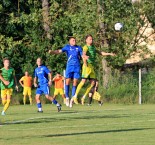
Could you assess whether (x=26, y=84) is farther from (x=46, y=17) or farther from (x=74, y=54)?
(x=74, y=54)

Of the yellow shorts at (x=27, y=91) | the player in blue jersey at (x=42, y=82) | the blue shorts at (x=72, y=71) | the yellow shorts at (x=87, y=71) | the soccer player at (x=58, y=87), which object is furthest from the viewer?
the yellow shorts at (x=27, y=91)

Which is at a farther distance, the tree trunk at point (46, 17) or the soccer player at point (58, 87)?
the tree trunk at point (46, 17)

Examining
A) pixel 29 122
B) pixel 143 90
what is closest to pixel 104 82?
pixel 143 90

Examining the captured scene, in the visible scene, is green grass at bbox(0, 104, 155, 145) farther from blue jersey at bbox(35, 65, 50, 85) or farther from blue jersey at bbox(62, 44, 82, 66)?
blue jersey at bbox(62, 44, 82, 66)

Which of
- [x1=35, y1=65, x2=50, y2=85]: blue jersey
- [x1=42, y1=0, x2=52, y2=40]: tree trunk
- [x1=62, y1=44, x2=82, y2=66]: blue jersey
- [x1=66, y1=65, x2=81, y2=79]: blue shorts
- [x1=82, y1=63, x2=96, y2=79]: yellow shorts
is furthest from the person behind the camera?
[x1=42, y1=0, x2=52, y2=40]: tree trunk

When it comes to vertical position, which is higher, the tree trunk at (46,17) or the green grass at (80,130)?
the tree trunk at (46,17)

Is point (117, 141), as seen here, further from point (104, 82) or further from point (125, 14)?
point (125, 14)

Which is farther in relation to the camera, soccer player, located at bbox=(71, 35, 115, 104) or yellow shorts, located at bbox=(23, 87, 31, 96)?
yellow shorts, located at bbox=(23, 87, 31, 96)

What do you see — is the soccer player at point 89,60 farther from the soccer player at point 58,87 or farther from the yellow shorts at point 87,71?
the soccer player at point 58,87

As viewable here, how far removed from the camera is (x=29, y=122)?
19.0 m

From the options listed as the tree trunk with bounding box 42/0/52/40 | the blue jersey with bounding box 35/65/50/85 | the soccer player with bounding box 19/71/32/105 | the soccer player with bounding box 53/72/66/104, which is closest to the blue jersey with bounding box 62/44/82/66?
the blue jersey with bounding box 35/65/50/85

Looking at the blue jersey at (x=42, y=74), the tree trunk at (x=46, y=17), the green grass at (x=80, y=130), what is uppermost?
the tree trunk at (x=46, y=17)

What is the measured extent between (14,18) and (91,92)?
56.8 ft

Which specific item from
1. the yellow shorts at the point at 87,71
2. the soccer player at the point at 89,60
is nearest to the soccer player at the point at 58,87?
Result: the soccer player at the point at 89,60
